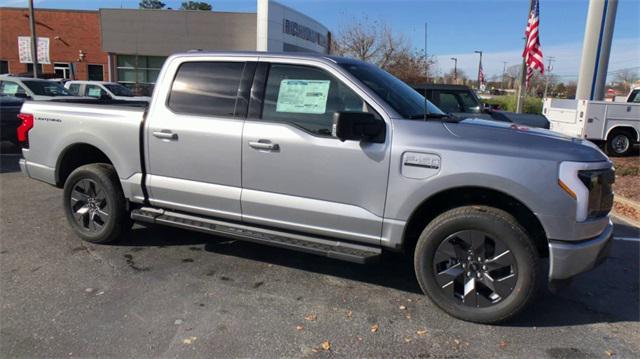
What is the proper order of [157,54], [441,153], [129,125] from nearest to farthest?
[441,153] → [129,125] → [157,54]

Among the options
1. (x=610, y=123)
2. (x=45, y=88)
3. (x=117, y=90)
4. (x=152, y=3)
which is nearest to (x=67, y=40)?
(x=117, y=90)

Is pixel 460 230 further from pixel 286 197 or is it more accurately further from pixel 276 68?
pixel 276 68

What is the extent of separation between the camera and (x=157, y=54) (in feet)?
109

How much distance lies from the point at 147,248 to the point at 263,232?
158 cm

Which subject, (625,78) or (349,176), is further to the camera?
(625,78)

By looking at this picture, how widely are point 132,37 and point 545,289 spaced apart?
34129 mm

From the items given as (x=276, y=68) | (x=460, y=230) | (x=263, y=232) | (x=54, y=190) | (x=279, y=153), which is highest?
(x=276, y=68)

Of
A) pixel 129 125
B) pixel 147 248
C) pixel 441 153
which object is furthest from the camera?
pixel 147 248

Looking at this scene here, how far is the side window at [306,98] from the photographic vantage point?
397cm

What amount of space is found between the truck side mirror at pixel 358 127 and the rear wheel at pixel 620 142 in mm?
12341

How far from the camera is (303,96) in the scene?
13.5ft

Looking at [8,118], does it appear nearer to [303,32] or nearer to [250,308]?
[250,308]

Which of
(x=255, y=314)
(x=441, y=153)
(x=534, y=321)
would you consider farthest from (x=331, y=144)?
(x=534, y=321)

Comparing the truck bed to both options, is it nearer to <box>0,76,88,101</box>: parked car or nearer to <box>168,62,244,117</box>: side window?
<box>168,62,244,117</box>: side window
